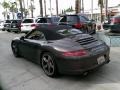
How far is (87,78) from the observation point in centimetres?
492

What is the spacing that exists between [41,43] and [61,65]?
1132 mm

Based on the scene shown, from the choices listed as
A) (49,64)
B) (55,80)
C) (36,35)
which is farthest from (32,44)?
(55,80)

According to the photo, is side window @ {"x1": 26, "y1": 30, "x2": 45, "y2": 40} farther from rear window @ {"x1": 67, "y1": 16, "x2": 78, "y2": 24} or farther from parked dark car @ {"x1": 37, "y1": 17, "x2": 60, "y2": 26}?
parked dark car @ {"x1": 37, "y1": 17, "x2": 60, "y2": 26}

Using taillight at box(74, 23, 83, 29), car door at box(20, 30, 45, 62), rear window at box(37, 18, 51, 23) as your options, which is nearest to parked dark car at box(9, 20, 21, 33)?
rear window at box(37, 18, 51, 23)

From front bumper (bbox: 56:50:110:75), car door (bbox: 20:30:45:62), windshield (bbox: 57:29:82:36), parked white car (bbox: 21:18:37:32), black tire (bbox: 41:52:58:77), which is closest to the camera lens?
front bumper (bbox: 56:50:110:75)

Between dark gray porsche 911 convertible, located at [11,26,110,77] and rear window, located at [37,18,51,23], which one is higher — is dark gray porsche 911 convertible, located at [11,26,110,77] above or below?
below

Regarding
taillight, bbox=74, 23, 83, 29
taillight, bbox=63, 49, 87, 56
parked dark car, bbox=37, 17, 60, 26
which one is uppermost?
parked dark car, bbox=37, 17, 60, 26

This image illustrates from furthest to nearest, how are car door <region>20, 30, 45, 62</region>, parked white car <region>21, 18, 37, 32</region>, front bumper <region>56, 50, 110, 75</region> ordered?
parked white car <region>21, 18, 37, 32</region> → car door <region>20, 30, 45, 62</region> → front bumper <region>56, 50, 110, 75</region>

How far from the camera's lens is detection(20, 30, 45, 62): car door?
5.60m

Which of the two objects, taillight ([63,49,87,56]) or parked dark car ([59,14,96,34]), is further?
parked dark car ([59,14,96,34])

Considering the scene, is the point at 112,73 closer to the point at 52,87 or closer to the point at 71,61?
the point at 71,61

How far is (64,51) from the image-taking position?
4551 millimetres

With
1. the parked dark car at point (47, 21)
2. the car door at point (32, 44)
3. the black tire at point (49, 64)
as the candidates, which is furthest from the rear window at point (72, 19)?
the black tire at point (49, 64)

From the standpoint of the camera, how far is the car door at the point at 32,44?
5598 mm
